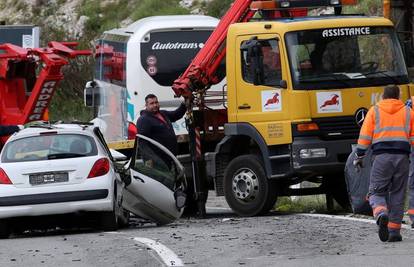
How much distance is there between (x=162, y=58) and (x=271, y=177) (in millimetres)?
3742

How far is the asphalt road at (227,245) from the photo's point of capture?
1126 centimetres

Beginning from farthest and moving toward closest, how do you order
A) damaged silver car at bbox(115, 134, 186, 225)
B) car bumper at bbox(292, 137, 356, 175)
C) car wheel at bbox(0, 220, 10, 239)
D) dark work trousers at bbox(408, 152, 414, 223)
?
damaged silver car at bbox(115, 134, 186, 225) → car bumper at bbox(292, 137, 356, 175) → car wheel at bbox(0, 220, 10, 239) → dark work trousers at bbox(408, 152, 414, 223)

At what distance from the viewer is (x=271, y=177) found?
16297mm

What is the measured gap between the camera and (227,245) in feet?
41.4

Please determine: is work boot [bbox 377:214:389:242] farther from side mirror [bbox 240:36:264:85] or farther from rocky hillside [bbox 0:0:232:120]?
rocky hillside [bbox 0:0:232:120]

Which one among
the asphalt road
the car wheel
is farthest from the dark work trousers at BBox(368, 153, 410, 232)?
the car wheel

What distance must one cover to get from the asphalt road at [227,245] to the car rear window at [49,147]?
1035 mm

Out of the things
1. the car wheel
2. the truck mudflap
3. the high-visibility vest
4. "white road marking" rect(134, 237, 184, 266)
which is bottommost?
the car wheel

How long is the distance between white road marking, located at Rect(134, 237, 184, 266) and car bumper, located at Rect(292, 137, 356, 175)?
3076 millimetres

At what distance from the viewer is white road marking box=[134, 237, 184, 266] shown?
1127cm

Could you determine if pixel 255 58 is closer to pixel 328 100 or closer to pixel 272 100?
pixel 272 100

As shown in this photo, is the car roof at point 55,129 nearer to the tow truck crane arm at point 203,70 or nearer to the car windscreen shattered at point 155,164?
the car windscreen shattered at point 155,164

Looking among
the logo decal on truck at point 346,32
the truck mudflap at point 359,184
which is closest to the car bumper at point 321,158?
the logo decal on truck at point 346,32

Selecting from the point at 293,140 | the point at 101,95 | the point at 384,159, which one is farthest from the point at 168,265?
the point at 101,95
